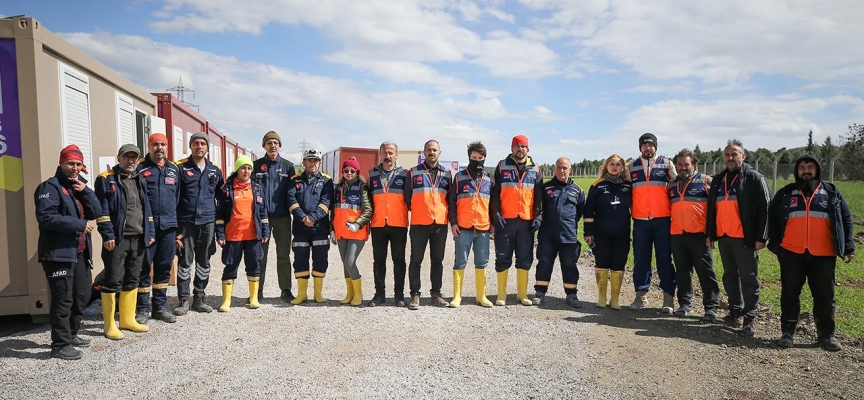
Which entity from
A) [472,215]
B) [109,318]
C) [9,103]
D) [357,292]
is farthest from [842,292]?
[9,103]

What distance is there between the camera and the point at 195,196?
6.19 meters

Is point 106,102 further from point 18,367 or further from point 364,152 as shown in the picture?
point 364,152

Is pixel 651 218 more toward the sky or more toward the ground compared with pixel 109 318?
more toward the sky

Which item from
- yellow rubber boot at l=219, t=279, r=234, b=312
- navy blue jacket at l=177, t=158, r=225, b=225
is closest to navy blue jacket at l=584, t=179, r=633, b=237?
yellow rubber boot at l=219, t=279, r=234, b=312

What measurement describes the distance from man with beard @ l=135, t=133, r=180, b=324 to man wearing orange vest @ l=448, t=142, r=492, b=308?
320 centimetres

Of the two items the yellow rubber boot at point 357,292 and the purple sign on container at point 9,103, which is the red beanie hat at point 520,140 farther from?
the purple sign on container at point 9,103

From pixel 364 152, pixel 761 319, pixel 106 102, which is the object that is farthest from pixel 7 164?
pixel 364 152

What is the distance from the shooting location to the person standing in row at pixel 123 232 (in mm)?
5234

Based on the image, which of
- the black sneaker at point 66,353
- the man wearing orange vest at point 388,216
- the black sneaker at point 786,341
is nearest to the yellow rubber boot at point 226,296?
the man wearing orange vest at point 388,216

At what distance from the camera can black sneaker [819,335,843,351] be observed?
5.21m

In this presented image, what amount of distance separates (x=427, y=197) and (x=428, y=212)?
0.61ft

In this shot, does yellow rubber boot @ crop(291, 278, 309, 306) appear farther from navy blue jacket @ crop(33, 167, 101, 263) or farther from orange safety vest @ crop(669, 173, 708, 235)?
orange safety vest @ crop(669, 173, 708, 235)

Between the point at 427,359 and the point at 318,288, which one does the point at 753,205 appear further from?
the point at 318,288

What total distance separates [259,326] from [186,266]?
1.28 m
